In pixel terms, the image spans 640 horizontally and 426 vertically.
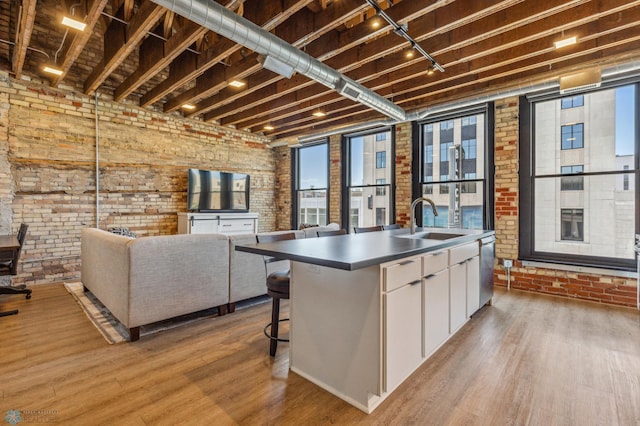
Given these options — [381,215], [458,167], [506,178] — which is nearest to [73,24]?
[381,215]

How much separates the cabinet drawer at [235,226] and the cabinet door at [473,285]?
4.86 meters

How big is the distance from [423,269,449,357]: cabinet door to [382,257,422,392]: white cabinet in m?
0.11

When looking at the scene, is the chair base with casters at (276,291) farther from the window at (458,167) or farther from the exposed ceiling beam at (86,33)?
the window at (458,167)

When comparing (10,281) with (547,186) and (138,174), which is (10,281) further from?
(547,186)

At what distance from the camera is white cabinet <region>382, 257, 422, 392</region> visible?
69.6 inches

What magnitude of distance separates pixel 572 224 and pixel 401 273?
12.1 ft

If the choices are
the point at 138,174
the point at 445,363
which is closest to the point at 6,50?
the point at 138,174

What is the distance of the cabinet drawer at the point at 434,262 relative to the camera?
85.1 inches

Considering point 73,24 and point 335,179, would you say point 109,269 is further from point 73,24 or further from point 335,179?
point 335,179

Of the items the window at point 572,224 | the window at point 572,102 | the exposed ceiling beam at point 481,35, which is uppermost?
the exposed ceiling beam at point 481,35

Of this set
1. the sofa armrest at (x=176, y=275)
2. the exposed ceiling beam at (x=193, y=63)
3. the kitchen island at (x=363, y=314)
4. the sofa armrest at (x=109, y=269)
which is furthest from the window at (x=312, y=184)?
the kitchen island at (x=363, y=314)

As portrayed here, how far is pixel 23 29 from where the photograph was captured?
10.2 ft

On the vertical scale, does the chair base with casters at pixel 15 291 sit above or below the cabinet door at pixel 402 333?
below

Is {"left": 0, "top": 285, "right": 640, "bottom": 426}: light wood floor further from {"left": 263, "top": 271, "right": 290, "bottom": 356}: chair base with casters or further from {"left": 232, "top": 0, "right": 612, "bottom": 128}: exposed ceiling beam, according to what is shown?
{"left": 232, "top": 0, "right": 612, "bottom": 128}: exposed ceiling beam
